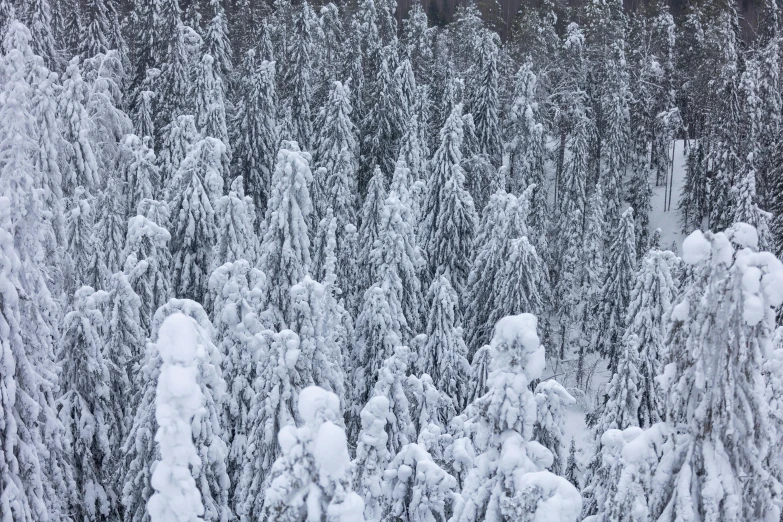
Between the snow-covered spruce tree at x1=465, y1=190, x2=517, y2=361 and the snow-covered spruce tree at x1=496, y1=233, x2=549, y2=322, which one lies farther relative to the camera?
the snow-covered spruce tree at x1=465, y1=190, x2=517, y2=361

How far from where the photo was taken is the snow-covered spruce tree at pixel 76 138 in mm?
24938

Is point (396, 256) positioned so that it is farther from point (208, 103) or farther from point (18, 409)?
point (208, 103)

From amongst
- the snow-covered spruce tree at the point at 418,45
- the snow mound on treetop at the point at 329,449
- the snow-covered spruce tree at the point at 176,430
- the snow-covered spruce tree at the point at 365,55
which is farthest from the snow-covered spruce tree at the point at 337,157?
the snow mound on treetop at the point at 329,449

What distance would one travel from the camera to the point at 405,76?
4019 cm

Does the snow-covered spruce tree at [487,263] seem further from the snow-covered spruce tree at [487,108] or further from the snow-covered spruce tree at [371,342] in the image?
the snow-covered spruce tree at [487,108]

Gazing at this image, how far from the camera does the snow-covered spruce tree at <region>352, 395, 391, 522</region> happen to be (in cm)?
1218

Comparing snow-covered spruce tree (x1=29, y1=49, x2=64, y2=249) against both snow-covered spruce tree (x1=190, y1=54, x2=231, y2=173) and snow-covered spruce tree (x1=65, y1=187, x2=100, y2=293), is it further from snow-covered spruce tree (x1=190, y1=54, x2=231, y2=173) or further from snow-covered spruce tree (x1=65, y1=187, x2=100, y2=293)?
snow-covered spruce tree (x1=190, y1=54, x2=231, y2=173)

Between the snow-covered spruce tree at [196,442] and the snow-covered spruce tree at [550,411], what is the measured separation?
6.58m

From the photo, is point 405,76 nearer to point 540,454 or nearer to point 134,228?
point 134,228

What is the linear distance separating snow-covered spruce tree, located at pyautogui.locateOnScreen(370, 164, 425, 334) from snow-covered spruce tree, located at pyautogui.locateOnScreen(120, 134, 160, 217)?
357 inches

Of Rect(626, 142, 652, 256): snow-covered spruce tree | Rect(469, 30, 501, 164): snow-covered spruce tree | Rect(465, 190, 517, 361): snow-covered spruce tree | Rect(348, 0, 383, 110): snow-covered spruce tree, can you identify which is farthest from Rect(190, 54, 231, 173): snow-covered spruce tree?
Rect(626, 142, 652, 256): snow-covered spruce tree

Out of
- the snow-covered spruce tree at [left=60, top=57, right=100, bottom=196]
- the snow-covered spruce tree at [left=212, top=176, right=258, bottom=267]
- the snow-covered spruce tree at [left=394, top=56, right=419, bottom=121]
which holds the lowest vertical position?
the snow-covered spruce tree at [left=212, top=176, right=258, bottom=267]

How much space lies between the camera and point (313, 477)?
7.02m

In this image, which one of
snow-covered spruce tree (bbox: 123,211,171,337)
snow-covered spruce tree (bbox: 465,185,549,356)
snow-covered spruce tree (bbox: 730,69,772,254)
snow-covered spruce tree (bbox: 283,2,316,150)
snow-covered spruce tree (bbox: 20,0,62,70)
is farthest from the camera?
snow-covered spruce tree (bbox: 283,2,316,150)
